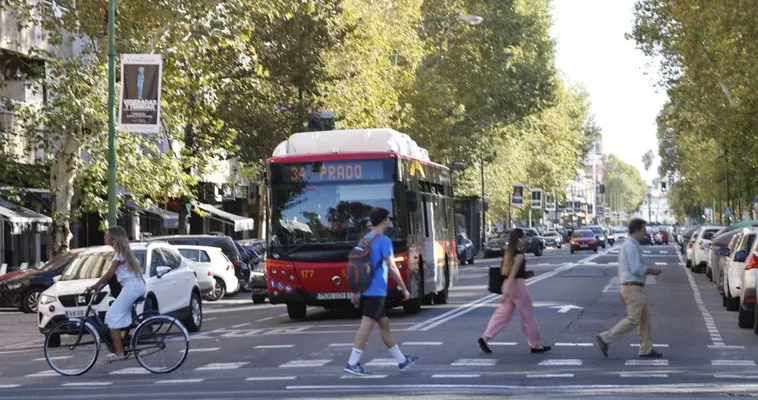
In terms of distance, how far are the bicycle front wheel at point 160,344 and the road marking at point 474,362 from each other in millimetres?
3000

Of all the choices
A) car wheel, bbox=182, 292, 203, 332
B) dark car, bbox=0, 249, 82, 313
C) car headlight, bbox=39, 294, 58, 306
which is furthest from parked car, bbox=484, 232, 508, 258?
car headlight, bbox=39, 294, 58, 306

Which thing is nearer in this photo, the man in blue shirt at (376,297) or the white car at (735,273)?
the man in blue shirt at (376,297)

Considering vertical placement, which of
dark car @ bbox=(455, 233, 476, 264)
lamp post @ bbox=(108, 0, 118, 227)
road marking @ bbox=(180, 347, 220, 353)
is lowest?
road marking @ bbox=(180, 347, 220, 353)

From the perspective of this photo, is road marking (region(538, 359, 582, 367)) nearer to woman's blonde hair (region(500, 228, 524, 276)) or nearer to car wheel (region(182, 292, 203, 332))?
woman's blonde hair (region(500, 228, 524, 276))

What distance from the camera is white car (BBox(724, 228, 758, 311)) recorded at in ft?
86.8

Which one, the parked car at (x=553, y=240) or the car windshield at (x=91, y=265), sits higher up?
the parked car at (x=553, y=240)

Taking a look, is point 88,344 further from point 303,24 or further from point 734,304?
point 303,24

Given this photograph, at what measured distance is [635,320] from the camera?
58.4 feet

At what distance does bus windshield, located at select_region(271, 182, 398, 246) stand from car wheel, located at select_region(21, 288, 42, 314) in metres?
9.65

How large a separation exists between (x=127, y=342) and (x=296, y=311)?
1017 centimetres

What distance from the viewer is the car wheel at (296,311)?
2731 centimetres

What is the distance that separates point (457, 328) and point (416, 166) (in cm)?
505

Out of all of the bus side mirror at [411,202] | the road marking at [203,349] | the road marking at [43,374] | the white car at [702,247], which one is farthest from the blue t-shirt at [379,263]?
the white car at [702,247]

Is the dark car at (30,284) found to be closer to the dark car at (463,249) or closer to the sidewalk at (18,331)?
the sidewalk at (18,331)
